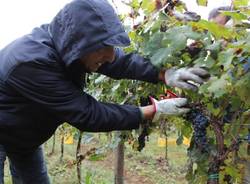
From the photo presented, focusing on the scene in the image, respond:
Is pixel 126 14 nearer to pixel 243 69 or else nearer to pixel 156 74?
pixel 156 74

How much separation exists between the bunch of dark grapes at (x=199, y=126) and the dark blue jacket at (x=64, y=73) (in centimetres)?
24

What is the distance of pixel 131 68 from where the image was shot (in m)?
2.14

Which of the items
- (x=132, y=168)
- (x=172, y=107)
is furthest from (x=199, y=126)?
(x=132, y=168)

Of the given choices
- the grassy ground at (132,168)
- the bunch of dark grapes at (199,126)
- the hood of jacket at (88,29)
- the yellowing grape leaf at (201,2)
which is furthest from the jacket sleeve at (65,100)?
the grassy ground at (132,168)

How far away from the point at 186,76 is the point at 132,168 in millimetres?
5078

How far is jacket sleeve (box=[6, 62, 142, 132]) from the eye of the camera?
73.2 inches

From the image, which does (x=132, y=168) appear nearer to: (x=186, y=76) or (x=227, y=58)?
(x=186, y=76)

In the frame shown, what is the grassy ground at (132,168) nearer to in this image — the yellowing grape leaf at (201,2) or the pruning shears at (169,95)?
the pruning shears at (169,95)

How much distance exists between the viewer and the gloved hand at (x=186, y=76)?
177 centimetres

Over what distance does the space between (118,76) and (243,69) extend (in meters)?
0.85

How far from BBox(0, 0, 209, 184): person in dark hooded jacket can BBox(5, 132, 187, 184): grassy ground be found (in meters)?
3.35

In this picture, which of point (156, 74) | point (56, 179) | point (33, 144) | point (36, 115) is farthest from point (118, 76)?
point (56, 179)

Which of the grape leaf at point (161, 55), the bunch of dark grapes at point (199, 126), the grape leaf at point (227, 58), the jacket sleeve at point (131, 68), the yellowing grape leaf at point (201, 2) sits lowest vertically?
the bunch of dark grapes at point (199, 126)

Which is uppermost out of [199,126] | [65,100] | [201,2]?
[201,2]
